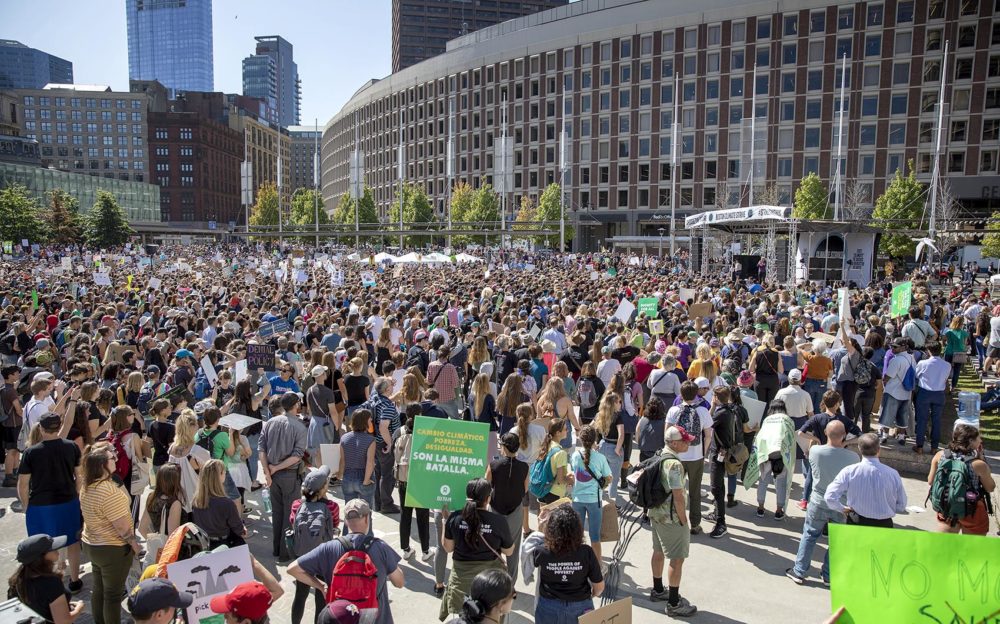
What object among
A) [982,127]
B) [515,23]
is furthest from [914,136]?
[515,23]

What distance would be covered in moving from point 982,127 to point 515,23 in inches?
2212

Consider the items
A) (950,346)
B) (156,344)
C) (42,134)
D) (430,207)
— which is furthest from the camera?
(42,134)

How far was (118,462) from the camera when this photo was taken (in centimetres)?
730

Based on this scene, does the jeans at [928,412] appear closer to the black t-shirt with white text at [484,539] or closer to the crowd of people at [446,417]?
the crowd of people at [446,417]

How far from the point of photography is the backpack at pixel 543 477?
6793 millimetres

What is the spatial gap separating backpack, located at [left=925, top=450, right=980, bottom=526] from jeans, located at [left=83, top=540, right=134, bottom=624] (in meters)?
7.20

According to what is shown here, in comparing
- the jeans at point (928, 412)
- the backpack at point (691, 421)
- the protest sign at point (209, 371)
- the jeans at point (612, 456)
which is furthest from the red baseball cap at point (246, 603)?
the jeans at point (928, 412)

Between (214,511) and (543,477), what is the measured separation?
9.62ft

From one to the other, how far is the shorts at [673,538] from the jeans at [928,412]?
251 inches

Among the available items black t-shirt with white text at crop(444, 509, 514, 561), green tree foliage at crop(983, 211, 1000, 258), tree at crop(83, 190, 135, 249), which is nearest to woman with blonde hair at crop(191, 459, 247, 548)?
black t-shirt with white text at crop(444, 509, 514, 561)

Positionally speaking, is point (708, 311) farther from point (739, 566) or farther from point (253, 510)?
point (253, 510)

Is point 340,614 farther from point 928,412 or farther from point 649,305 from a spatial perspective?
point 649,305

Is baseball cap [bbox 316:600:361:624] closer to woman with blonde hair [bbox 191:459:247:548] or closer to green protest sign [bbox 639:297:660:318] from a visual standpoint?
woman with blonde hair [bbox 191:459:247:548]

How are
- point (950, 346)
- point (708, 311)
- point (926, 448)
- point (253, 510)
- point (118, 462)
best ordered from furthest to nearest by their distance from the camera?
Answer: point (708, 311)
point (950, 346)
point (926, 448)
point (253, 510)
point (118, 462)
